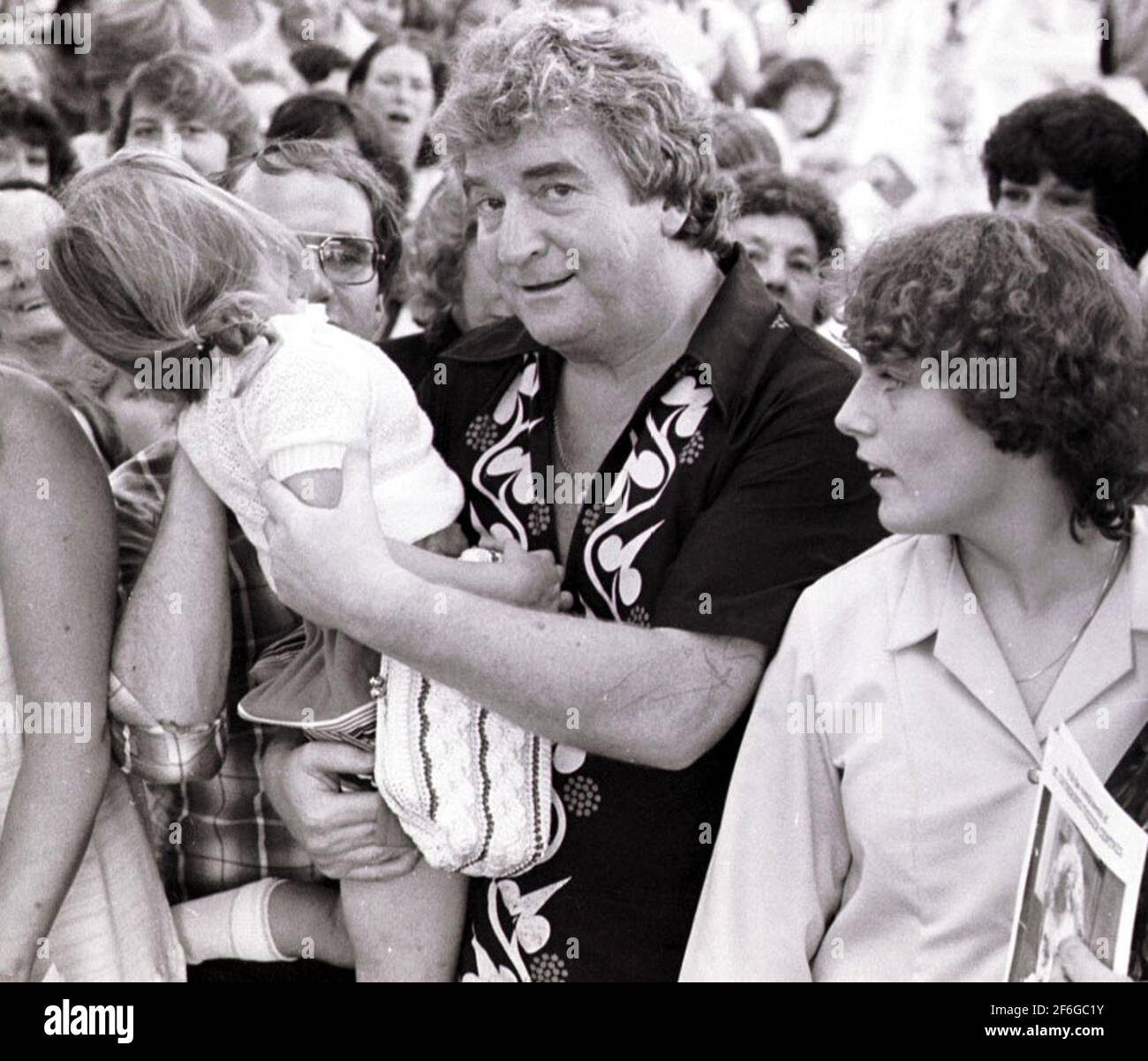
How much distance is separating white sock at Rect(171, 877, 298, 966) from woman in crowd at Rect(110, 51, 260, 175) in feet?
6.88

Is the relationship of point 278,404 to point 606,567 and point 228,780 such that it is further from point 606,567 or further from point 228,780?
point 228,780

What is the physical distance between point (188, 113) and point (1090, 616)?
2.76 metres

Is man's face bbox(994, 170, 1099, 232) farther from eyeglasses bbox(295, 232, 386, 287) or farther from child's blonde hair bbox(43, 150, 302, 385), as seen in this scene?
child's blonde hair bbox(43, 150, 302, 385)

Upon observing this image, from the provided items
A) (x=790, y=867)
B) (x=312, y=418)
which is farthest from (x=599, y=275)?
(x=790, y=867)

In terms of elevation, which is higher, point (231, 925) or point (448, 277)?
point (448, 277)

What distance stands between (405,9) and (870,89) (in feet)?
4.41

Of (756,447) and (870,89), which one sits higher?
(870,89)

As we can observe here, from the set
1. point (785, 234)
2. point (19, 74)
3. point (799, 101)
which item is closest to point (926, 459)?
point (785, 234)

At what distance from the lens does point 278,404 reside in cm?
179

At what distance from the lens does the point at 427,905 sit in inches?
78.4

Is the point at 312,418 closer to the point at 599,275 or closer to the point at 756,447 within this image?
the point at 599,275

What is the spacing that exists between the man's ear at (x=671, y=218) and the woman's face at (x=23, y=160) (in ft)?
7.55
